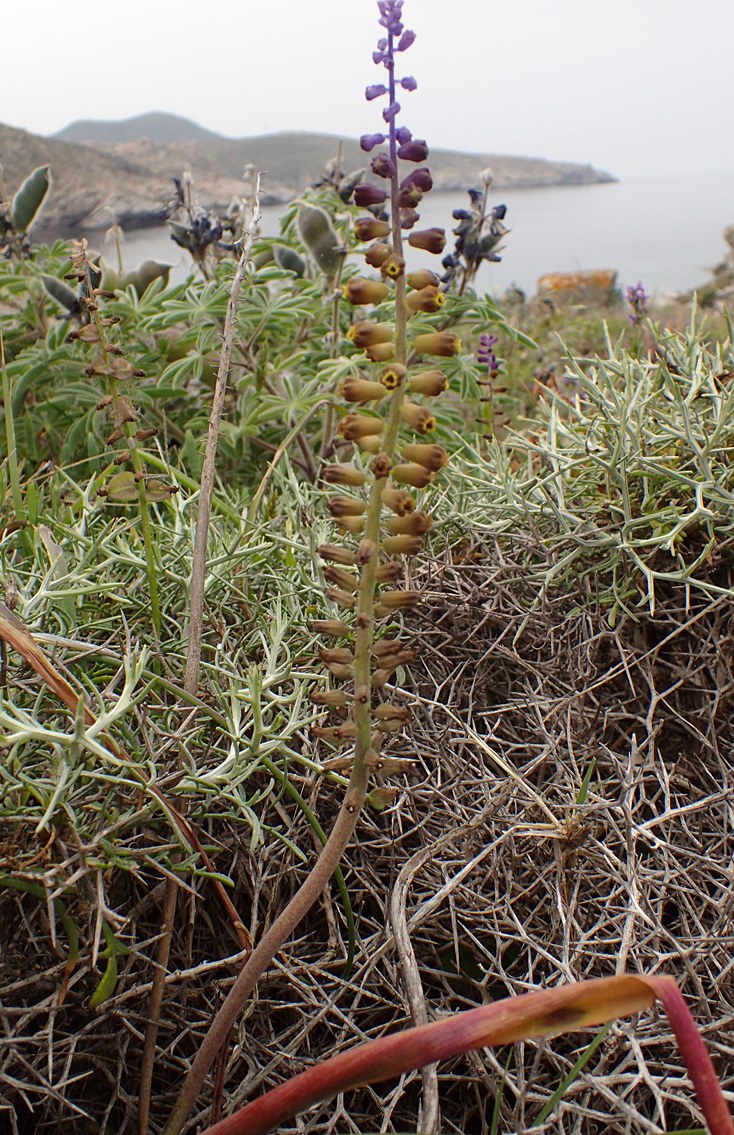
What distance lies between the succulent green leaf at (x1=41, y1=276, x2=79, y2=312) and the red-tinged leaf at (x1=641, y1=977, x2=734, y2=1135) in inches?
86.1

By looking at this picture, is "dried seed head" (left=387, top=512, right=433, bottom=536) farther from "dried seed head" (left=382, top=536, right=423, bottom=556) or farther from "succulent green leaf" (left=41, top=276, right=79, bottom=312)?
"succulent green leaf" (left=41, top=276, right=79, bottom=312)

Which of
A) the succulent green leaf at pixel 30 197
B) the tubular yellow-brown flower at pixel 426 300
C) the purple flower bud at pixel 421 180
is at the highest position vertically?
the succulent green leaf at pixel 30 197

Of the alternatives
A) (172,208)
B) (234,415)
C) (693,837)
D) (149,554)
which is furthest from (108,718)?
(172,208)

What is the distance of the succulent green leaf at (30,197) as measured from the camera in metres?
2.47

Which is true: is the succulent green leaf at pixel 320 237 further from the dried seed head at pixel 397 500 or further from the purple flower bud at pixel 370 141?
the dried seed head at pixel 397 500

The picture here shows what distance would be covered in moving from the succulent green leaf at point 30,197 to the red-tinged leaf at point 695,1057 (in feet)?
8.75

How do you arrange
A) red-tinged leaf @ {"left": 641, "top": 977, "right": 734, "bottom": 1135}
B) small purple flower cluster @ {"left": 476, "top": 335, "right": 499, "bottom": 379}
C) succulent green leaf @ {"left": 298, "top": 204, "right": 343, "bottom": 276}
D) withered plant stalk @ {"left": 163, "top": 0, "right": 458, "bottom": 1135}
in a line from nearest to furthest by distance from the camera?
red-tinged leaf @ {"left": 641, "top": 977, "right": 734, "bottom": 1135} → withered plant stalk @ {"left": 163, "top": 0, "right": 458, "bottom": 1135} → small purple flower cluster @ {"left": 476, "top": 335, "right": 499, "bottom": 379} → succulent green leaf @ {"left": 298, "top": 204, "right": 343, "bottom": 276}

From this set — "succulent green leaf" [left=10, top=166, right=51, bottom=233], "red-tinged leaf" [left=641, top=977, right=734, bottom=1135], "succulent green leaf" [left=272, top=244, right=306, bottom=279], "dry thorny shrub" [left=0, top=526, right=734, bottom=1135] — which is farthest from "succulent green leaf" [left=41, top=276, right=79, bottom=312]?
"red-tinged leaf" [left=641, top=977, right=734, bottom=1135]

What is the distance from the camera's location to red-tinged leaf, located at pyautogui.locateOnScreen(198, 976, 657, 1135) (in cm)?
63

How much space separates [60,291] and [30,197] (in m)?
0.47

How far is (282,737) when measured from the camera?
1.00 m

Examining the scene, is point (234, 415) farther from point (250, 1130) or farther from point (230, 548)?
point (250, 1130)

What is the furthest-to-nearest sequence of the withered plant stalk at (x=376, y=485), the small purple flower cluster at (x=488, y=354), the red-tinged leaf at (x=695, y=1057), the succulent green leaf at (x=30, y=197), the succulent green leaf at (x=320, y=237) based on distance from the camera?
1. the succulent green leaf at (x=30, y=197)
2. the succulent green leaf at (x=320, y=237)
3. the small purple flower cluster at (x=488, y=354)
4. the withered plant stalk at (x=376, y=485)
5. the red-tinged leaf at (x=695, y=1057)


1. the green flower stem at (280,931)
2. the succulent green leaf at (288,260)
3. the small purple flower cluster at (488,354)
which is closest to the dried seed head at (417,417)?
the green flower stem at (280,931)
